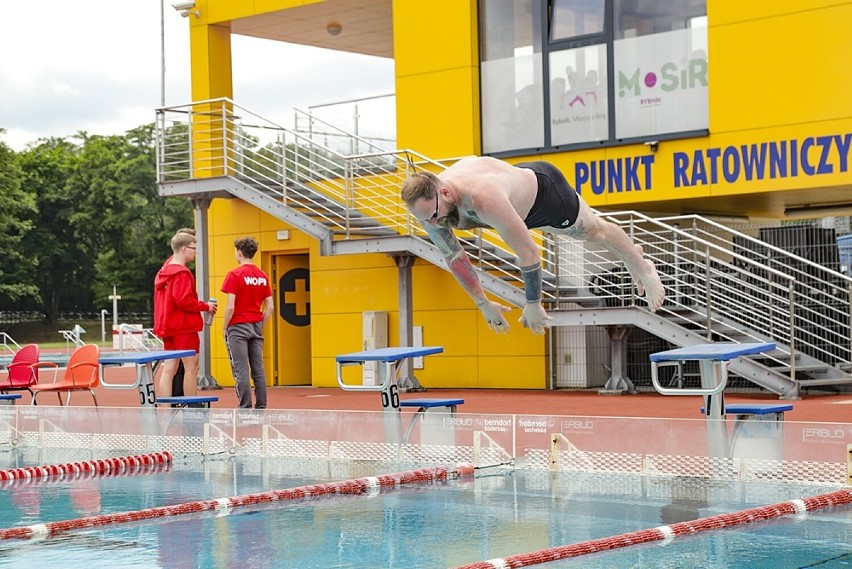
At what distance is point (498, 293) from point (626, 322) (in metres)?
1.88

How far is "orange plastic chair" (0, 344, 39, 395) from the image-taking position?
46.3ft

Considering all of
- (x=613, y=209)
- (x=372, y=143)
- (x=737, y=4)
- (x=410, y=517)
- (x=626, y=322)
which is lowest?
(x=410, y=517)

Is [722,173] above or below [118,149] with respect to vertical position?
below

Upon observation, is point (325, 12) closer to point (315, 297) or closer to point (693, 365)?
point (315, 297)

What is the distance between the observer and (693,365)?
17281 millimetres

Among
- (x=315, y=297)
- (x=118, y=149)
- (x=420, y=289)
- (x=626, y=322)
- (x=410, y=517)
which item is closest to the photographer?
(x=410, y=517)

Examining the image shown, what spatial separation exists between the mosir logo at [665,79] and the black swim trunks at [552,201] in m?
10.4

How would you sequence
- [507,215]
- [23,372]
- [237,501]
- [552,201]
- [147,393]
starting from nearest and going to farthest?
[507,215], [552,201], [237,501], [147,393], [23,372]

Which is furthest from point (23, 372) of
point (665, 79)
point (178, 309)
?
point (665, 79)

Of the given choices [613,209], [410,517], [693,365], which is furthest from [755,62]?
[410,517]

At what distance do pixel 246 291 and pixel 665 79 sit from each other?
7.66 meters

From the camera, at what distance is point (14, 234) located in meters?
72.9

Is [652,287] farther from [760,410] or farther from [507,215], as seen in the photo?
[760,410]

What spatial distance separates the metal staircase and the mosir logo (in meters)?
1.81
